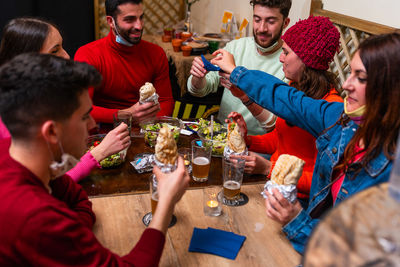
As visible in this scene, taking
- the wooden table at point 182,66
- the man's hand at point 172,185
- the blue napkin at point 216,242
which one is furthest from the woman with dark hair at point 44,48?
the wooden table at point 182,66

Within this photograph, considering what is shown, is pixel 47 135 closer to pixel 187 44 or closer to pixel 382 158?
pixel 382 158

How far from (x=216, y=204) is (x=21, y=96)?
77cm

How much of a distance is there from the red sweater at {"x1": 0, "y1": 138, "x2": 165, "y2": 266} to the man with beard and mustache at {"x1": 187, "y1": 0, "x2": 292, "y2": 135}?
140cm

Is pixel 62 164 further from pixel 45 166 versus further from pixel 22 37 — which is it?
pixel 22 37

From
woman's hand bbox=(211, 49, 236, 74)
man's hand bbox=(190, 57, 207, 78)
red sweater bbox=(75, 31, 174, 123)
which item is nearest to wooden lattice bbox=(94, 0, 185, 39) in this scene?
red sweater bbox=(75, 31, 174, 123)

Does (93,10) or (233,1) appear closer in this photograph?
(233,1)

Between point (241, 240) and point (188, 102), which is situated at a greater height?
point (241, 240)

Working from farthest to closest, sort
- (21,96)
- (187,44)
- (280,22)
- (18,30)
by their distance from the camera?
(187,44)
(280,22)
(18,30)
(21,96)

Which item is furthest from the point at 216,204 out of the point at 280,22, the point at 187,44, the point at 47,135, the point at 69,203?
the point at 187,44

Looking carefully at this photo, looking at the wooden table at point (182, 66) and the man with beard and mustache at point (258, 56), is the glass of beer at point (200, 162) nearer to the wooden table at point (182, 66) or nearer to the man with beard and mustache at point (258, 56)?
the man with beard and mustache at point (258, 56)

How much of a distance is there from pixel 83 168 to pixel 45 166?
1.63 feet

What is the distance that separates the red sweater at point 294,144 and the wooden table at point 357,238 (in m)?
1.18

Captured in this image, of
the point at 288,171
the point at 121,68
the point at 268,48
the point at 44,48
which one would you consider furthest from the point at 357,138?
the point at 121,68

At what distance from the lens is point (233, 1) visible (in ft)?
14.6
